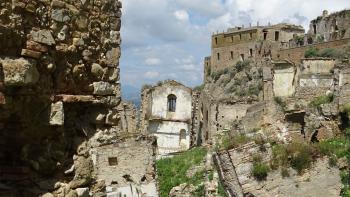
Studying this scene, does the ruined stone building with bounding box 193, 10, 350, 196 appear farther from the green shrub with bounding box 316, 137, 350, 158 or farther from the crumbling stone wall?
the crumbling stone wall

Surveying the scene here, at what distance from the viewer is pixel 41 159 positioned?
5270 mm

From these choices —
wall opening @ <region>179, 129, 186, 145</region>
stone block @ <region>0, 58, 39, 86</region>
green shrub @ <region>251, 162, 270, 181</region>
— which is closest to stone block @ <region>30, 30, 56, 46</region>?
stone block @ <region>0, 58, 39, 86</region>

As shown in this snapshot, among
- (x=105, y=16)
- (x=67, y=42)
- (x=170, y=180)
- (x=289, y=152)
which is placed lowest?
(x=170, y=180)

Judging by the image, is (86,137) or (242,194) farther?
(242,194)

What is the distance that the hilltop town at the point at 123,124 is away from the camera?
16.5 feet

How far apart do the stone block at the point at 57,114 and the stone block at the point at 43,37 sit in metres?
0.58

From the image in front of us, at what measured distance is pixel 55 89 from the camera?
5.25 metres

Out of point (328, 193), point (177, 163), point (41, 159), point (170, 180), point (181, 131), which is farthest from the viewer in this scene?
point (181, 131)

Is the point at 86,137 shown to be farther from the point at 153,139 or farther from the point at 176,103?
the point at 176,103

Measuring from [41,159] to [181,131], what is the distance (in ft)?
97.5

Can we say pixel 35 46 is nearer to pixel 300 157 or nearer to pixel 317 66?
pixel 300 157

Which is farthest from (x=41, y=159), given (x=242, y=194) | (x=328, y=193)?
(x=328, y=193)

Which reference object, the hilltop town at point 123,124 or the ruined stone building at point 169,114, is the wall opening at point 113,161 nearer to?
the hilltop town at point 123,124

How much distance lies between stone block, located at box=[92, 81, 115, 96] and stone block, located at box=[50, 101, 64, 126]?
58 centimetres
